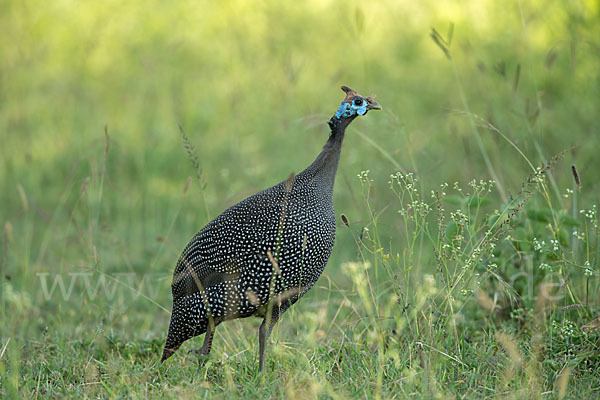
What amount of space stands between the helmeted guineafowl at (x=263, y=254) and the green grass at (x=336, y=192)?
7.1 inches

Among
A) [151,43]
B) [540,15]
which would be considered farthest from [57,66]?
[540,15]

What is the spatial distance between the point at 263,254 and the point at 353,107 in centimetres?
90

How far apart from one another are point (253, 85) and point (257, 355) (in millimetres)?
5065

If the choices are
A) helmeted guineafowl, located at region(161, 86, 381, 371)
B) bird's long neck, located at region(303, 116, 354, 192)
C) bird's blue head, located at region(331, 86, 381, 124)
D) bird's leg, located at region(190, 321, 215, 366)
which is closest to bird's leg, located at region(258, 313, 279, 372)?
helmeted guineafowl, located at region(161, 86, 381, 371)

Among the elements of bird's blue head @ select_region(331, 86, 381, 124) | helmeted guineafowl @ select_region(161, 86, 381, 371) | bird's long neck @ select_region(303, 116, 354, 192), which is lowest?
helmeted guineafowl @ select_region(161, 86, 381, 371)

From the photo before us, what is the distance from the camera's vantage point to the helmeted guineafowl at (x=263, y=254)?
3.63 m

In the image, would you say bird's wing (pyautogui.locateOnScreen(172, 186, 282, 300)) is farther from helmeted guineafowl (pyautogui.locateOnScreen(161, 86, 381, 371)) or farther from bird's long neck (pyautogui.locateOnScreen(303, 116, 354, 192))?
bird's long neck (pyautogui.locateOnScreen(303, 116, 354, 192))

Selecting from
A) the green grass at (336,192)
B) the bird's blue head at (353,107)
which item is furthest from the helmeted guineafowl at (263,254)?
the green grass at (336,192)

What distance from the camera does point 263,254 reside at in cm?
365

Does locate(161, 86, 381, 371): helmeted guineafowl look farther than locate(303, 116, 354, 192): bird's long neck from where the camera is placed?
No

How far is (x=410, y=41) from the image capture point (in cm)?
891

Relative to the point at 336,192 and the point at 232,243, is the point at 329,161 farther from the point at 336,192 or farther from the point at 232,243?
the point at 336,192

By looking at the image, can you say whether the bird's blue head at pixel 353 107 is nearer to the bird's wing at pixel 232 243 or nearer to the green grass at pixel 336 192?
the green grass at pixel 336 192

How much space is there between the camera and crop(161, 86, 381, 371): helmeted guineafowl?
3633 mm
